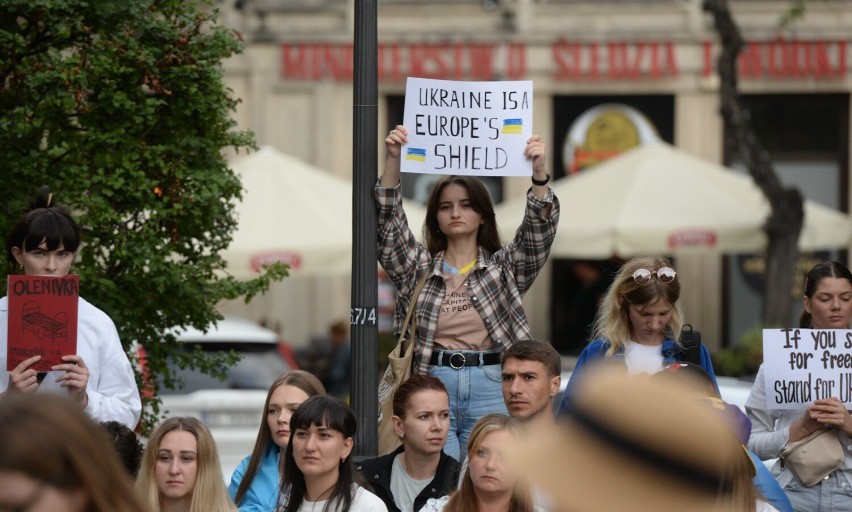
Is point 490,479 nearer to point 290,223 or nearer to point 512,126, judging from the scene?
point 512,126

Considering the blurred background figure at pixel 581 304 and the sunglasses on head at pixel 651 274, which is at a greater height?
the sunglasses on head at pixel 651 274

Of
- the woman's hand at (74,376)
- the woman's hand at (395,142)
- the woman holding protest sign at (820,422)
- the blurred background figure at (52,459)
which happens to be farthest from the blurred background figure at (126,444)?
the blurred background figure at (52,459)

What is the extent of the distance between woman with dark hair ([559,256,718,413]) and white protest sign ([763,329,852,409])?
296mm

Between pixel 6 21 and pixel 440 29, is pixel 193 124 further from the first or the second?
pixel 440 29

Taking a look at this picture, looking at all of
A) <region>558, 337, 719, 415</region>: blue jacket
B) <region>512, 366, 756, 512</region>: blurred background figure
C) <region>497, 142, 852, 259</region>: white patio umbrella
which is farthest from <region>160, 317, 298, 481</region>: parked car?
<region>512, 366, 756, 512</region>: blurred background figure

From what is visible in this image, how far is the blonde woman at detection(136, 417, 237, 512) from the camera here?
5.64 metres

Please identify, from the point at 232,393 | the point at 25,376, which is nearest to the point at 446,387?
the point at 25,376

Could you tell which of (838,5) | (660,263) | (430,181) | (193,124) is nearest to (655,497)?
(660,263)

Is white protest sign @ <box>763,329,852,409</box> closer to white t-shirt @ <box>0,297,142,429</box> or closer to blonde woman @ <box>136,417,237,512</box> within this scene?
blonde woman @ <box>136,417,237,512</box>

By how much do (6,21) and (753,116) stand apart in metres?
16.1

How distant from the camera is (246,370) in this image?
1012 centimetres

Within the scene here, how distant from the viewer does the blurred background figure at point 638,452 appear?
157 cm

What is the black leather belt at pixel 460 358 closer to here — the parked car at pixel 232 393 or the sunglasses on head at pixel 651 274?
the sunglasses on head at pixel 651 274

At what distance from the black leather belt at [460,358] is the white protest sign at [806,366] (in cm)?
120
